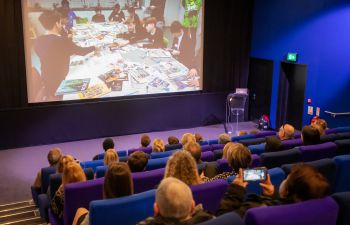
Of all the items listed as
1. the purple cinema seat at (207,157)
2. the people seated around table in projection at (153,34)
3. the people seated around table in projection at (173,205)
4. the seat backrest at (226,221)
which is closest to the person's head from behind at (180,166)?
the people seated around table in projection at (173,205)

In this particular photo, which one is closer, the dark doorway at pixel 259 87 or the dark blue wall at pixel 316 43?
the dark blue wall at pixel 316 43

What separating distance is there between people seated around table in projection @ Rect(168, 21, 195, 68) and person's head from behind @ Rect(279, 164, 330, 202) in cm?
822

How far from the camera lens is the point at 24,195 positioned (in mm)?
6664

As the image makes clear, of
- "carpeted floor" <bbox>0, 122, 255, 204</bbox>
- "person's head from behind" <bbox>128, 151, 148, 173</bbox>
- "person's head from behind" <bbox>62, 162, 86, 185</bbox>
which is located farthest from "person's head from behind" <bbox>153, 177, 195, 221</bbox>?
"carpeted floor" <bbox>0, 122, 255, 204</bbox>

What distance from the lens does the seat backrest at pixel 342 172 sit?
3971 mm

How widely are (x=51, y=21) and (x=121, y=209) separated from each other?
692 centimetres

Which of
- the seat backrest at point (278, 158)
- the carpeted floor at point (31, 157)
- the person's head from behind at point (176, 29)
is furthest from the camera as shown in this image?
the person's head from behind at point (176, 29)

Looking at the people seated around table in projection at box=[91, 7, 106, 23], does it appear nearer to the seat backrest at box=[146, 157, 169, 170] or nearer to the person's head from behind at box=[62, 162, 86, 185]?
the seat backrest at box=[146, 157, 169, 170]

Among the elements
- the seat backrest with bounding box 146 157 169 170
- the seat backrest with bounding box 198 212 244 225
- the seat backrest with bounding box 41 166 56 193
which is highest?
the seat backrest with bounding box 198 212 244 225

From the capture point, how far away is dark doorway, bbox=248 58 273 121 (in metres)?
11.0

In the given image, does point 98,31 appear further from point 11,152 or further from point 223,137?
point 223,137

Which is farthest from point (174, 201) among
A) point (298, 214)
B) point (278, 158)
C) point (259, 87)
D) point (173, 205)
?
point (259, 87)

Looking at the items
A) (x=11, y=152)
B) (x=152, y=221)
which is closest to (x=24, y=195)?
(x=11, y=152)

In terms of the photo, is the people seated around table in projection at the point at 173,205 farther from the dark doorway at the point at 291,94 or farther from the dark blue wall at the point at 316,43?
the dark doorway at the point at 291,94
